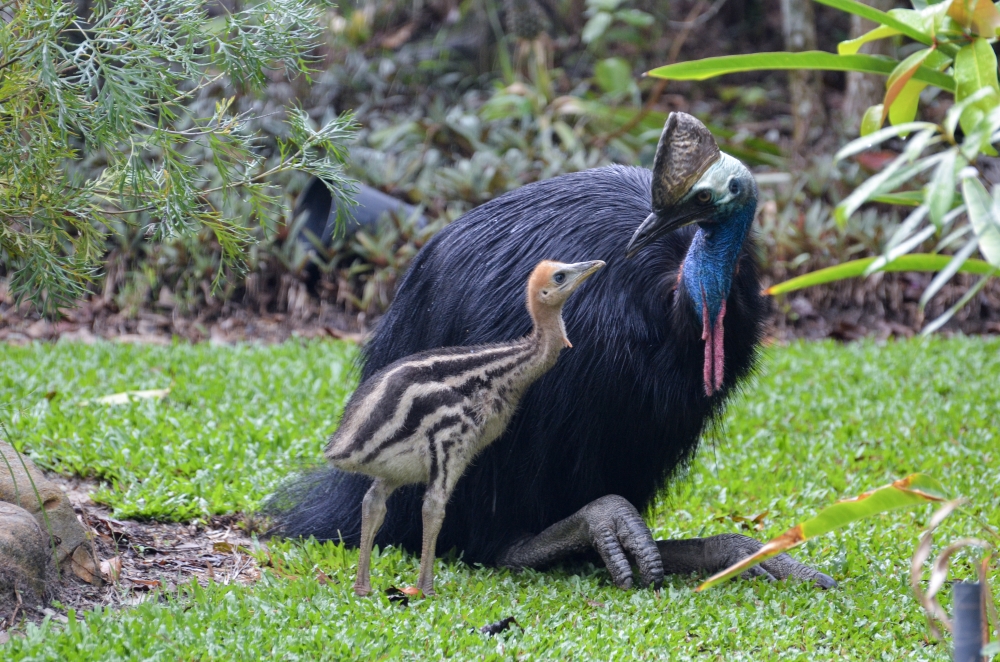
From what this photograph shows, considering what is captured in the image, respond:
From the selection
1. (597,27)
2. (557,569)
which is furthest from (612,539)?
(597,27)

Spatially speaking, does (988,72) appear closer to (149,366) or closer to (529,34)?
(149,366)

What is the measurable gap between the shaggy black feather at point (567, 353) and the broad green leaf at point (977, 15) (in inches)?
32.3

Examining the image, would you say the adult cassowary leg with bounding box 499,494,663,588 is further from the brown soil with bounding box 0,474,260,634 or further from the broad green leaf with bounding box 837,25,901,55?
the broad green leaf with bounding box 837,25,901,55

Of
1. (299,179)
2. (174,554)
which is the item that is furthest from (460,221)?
(299,179)

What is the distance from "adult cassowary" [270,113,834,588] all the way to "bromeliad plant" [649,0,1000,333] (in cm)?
33

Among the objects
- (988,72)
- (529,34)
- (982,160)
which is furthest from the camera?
(529,34)

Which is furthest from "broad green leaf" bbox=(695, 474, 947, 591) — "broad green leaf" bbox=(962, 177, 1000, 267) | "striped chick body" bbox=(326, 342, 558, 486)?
"striped chick body" bbox=(326, 342, 558, 486)

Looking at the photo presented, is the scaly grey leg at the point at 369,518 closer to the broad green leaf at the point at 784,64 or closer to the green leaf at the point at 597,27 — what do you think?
the broad green leaf at the point at 784,64

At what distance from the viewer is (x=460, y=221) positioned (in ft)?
10.9

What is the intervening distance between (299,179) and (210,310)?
1.20 metres

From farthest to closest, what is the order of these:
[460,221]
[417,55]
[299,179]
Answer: [417,55]
[299,179]
[460,221]

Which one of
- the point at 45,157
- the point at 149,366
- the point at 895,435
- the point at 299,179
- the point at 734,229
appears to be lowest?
the point at 895,435

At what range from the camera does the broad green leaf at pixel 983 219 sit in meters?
1.84

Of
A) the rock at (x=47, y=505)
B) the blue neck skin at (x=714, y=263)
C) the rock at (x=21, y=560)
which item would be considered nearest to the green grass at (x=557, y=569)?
the rock at (x=21, y=560)
